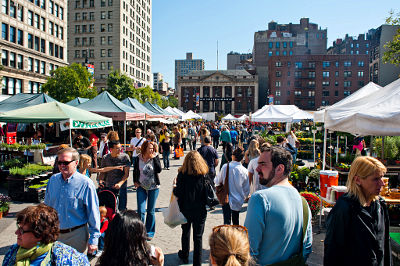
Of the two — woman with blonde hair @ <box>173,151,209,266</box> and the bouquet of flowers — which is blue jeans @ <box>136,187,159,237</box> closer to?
woman with blonde hair @ <box>173,151,209,266</box>

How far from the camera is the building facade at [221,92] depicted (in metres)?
106

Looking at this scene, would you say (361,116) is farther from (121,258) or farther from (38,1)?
(38,1)

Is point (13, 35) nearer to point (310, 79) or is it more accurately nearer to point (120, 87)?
point (120, 87)

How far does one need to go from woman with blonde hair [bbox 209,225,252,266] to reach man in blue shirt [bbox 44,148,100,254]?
2.35 m

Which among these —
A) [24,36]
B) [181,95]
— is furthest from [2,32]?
[181,95]

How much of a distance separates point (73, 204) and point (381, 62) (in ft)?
326

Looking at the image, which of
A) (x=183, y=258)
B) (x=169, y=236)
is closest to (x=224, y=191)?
(x=183, y=258)

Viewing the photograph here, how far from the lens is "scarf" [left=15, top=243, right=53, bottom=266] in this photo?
8.09 feet

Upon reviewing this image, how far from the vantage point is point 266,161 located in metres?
2.95

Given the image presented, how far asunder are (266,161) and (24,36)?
1910 inches

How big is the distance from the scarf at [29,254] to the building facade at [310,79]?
91.1 meters

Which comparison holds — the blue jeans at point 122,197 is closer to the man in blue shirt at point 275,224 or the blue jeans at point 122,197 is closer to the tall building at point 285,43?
the man in blue shirt at point 275,224

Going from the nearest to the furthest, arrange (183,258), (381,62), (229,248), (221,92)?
1. (229,248)
2. (183,258)
3. (381,62)
4. (221,92)

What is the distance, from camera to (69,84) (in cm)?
3431
